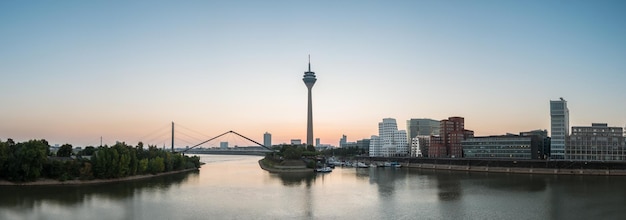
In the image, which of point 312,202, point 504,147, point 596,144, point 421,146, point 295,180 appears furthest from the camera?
point 421,146

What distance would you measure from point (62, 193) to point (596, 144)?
47.0 metres

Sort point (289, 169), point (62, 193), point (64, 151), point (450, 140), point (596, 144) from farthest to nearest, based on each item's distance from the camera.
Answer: point (450, 140), point (596, 144), point (289, 169), point (64, 151), point (62, 193)

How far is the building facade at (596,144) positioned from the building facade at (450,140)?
16.6m

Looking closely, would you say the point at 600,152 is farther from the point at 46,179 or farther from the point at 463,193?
the point at 46,179

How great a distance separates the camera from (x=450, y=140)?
63.5 meters

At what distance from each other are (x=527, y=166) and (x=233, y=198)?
97.6 feet

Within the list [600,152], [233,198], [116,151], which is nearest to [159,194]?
[233,198]

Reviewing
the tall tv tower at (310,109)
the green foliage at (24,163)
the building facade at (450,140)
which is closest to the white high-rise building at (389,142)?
the tall tv tower at (310,109)

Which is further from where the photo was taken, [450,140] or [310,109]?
[310,109]

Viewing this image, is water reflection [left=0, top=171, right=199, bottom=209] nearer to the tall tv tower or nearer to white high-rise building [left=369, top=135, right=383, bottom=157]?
white high-rise building [left=369, top=135, right=383, bottom=157]

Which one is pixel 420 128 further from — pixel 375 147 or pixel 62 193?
pixel 62 193

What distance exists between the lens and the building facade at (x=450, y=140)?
62.2 meters

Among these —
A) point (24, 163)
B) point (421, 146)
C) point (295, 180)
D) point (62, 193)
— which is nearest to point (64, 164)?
point (24, 163)

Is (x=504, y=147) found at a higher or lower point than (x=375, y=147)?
higher
